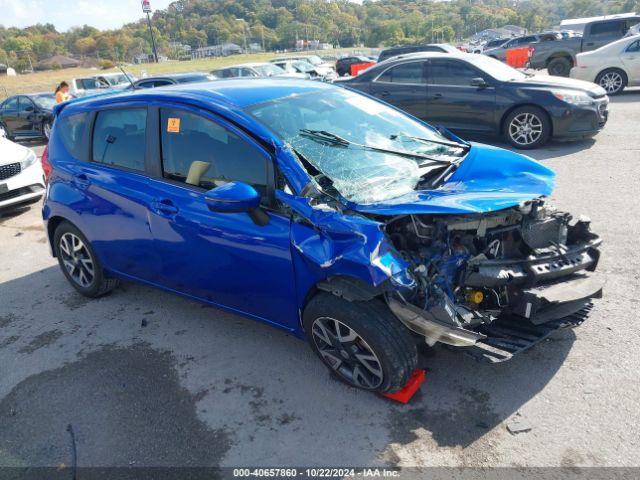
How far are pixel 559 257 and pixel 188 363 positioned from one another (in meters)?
2.59

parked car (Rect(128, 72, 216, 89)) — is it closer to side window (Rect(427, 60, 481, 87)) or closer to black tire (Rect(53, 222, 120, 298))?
side window (Rect(427, 60, 481, 87))

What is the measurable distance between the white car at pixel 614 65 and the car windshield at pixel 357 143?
1152 cm

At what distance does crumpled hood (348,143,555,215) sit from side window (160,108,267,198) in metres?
0.73

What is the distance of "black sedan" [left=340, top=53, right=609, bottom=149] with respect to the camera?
314 inches

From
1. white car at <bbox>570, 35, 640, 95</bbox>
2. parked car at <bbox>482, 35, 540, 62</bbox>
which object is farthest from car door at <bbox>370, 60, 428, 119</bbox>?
parked car at <bbox>482, 35, 540, 62</bbox>

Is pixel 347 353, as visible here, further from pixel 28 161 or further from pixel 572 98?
pixel 572 98

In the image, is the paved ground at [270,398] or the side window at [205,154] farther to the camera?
the side window at [205,154]

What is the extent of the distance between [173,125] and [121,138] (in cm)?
66

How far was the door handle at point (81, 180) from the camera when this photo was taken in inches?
162

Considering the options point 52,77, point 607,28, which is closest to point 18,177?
point 607,28

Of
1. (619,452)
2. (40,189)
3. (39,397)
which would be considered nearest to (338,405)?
(619,452)

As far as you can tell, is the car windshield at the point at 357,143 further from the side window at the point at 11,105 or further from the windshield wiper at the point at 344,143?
the side window at the point at 11,105

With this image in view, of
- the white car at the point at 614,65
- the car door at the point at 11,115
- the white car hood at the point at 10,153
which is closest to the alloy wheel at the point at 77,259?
the white car hood at the point at 10,153

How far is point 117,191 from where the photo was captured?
3.83m
